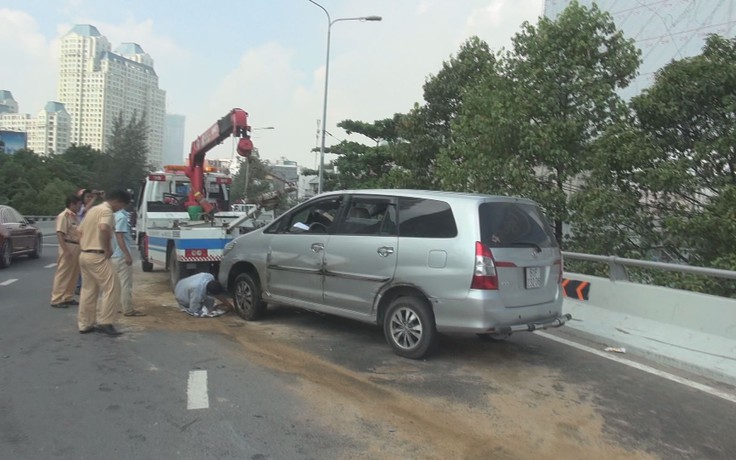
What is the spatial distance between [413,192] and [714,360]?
344 cm

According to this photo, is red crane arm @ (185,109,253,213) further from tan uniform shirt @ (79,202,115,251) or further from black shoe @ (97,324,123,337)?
black shoe @ (97,324,123,337)

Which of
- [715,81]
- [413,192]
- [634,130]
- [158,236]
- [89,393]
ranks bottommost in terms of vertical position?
[89,393]

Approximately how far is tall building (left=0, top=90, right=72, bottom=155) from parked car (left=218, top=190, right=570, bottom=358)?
85982 millimetres

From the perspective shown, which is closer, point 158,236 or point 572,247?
point 158,236

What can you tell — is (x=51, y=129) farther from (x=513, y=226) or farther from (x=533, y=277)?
(x=533, y=277)

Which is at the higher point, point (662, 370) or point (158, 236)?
point (158, 236)

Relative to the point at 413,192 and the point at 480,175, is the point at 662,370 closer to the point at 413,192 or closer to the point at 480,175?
the point at 413,192

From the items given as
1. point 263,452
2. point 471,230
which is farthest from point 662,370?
point 263,452

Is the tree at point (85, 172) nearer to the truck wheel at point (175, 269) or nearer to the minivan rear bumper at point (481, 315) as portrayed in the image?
the truck wheel at point (175, 269)

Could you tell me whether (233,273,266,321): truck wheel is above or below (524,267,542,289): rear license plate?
below

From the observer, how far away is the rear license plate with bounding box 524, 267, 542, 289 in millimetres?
5977

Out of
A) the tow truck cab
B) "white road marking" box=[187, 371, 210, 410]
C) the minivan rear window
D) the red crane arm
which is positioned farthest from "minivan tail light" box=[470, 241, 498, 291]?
the tow truck cab

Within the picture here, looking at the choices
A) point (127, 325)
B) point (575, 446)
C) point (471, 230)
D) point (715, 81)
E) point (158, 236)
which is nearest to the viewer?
point (575, 446)

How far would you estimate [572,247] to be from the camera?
12289mm
